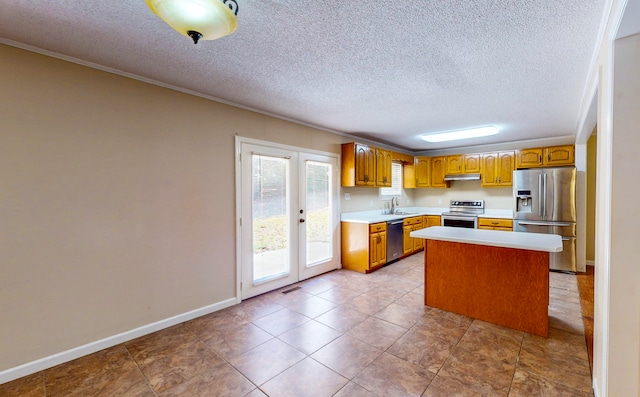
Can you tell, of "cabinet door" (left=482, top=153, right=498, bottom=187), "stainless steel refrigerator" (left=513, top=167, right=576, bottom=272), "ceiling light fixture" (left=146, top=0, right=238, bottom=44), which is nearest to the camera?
"ceiling light fixture" (left=146, top=0, right=238, bottom=44)

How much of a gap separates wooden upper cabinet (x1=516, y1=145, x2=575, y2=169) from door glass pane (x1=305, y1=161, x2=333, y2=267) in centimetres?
387

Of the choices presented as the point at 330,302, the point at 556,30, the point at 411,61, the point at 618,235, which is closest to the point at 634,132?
the point at 618,235

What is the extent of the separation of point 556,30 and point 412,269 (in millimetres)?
3768

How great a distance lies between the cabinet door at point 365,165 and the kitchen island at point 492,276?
70.2 inches

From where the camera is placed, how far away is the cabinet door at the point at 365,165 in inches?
188

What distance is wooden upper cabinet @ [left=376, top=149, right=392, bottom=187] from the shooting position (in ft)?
17.3

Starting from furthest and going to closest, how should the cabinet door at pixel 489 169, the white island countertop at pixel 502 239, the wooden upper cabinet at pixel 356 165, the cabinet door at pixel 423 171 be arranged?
→ the cabinet door at pixel 423 171
the cabinet door at pixel 489 169
the wooden upper cabinet at pixel 356 165
the white island countertop at pixel 502 239

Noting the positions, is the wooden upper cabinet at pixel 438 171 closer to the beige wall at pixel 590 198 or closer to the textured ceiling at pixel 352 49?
the beige wall at pixel 590 198

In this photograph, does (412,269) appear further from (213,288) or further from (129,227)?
(129,227)

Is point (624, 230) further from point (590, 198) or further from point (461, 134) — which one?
point (590, 198)

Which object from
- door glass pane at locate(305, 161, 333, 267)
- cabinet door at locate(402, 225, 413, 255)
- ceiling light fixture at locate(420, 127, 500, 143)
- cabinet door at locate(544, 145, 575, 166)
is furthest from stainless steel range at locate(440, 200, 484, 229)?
door glass pane at locate(305, 161, 333, 267)

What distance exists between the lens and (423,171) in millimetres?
6641

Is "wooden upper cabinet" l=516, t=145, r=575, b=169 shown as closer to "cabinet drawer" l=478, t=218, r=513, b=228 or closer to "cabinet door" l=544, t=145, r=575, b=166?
"cabinet door" l=544, t=145, r=575, b=166

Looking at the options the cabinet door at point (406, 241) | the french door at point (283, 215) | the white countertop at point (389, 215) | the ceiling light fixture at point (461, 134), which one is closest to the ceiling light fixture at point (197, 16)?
the french door at point (283, 215)
